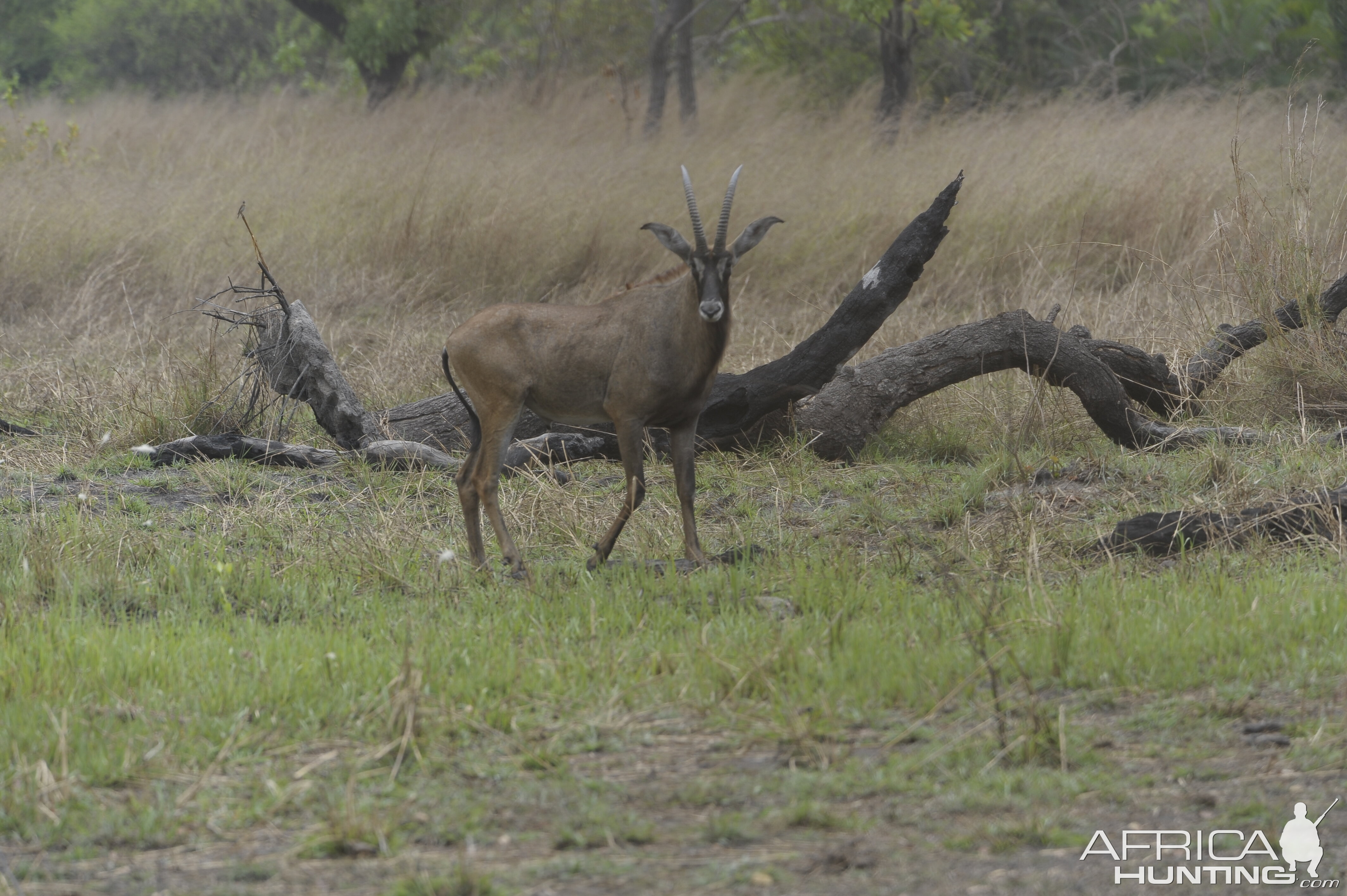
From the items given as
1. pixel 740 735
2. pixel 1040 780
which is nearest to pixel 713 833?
pixel 740 735

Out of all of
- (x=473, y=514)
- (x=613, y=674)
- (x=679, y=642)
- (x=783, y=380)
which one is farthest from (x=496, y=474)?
(x=783, y=380)

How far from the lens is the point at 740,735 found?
399 centimetres

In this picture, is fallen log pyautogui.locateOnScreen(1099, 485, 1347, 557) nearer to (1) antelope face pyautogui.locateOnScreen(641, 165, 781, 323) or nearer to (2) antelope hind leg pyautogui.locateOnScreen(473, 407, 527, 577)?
(1) antelope face pyautogui.locateOnScreen(641, 165, 781, 323)

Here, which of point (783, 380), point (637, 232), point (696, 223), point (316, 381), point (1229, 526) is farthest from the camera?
point (637, 232)

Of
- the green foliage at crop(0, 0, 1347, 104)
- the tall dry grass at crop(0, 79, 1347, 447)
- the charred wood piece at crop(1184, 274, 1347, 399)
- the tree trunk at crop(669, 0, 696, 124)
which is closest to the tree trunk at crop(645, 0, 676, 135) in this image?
the tree trunk at crop(669, 0, 696, 124)

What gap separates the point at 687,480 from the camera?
19.9 feet

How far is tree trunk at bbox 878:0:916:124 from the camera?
18.9m

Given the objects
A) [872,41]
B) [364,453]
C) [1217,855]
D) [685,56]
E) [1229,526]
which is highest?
[872,41]

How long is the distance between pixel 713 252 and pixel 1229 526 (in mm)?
2503

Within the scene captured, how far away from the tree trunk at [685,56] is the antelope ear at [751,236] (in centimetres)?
1438

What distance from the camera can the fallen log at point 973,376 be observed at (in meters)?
7.87

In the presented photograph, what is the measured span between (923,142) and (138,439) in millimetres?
10745

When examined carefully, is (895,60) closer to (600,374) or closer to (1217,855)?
(600,374)

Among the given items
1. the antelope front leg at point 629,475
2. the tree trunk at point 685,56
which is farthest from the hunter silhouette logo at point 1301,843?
the tree trunk at point 685,56
